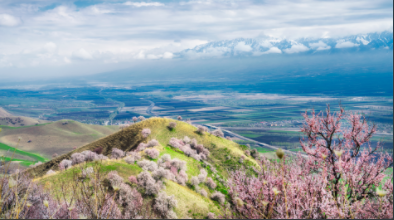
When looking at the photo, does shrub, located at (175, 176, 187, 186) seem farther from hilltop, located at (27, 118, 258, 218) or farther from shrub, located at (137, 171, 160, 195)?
shrub, located at (137, 171, 160, 195)

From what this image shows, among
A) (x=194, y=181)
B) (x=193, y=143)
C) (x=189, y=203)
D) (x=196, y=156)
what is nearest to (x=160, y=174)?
(x=189, y=203)

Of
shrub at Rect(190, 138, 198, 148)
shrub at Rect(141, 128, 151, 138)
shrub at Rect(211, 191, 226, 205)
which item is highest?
shrub at Rect(141, 128, 151, 138)

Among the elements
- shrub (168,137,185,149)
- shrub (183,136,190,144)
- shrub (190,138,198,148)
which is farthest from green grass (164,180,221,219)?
shrub (183,136,190,144)

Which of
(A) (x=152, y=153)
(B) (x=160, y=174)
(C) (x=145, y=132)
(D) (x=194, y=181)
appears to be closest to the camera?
(B) (x=160, y=174)

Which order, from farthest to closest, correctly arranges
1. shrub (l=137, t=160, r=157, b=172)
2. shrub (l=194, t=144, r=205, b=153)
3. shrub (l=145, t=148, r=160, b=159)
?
shrub (l=194, t=144, r=205, b=153), shrub (l=145, t=148, r=160, b=159), shrub (l=137, t=160, r=157, b=172)

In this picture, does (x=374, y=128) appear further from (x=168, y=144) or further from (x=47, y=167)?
(x=47, y=167)

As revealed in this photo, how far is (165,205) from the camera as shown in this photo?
24.2m

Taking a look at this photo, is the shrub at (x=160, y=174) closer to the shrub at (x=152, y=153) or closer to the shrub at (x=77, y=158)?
the shrub at (x=152, y=153)

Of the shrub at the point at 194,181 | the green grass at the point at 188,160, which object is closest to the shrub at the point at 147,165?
the shrub at the point at 194,181

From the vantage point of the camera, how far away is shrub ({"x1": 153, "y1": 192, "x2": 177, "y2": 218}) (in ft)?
77.3

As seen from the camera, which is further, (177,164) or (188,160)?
(188,160)

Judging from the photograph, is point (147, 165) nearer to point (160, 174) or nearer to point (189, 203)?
point (160, 174)

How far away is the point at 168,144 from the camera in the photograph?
50.1 metres

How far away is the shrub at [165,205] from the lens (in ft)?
77.3
